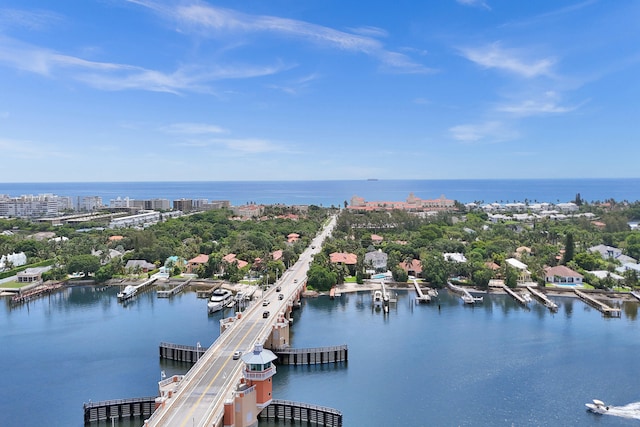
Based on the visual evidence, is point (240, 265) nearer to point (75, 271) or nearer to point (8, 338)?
point (75, 271)

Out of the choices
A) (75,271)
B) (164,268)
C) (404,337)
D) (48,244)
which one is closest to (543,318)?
(404,337)

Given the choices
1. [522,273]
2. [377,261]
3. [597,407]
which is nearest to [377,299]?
[377,261]

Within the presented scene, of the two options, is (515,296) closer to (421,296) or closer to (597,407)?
(421,296)

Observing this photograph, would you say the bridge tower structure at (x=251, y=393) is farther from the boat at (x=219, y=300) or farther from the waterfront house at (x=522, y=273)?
the waterfront house at (x=522, y=273)

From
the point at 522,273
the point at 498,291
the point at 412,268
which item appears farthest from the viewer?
the point at 412,268

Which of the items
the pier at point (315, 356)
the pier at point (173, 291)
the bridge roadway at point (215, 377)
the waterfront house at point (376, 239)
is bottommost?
the pier at point (315, 356)

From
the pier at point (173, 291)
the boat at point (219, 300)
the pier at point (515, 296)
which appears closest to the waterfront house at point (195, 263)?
the pier at point (173, 291)
